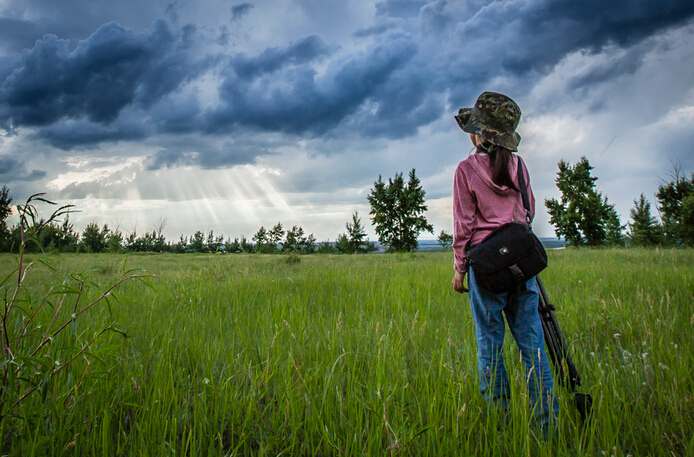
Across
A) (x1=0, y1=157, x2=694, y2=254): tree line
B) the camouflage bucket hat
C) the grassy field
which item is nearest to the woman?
the camouflage bucket hat

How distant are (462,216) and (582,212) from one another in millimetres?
49237

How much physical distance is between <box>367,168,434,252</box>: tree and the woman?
150 feet

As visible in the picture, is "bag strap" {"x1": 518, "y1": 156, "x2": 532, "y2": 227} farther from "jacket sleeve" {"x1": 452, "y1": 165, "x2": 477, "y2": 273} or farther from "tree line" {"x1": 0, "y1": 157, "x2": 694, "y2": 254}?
"tree line" {"x1": 0, "y1": 157, "x2": 694, "y2": 254}

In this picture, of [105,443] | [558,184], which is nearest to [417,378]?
[105,443]

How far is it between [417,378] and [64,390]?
2.33m

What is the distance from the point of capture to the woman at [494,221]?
2.31m

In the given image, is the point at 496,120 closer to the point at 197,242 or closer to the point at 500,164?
the point at 500,164

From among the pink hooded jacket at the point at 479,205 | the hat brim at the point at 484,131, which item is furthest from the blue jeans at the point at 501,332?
the hat brim at the point at 484,131

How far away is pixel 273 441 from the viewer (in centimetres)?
190

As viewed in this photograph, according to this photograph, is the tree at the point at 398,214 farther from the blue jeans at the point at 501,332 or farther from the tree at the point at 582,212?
the blue jeans at the point at 501,332

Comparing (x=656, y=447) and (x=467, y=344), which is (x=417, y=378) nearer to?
(x=467, y=344)

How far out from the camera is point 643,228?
4369 cm

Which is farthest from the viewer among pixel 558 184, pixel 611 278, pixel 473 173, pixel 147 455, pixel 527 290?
pixel 558 184

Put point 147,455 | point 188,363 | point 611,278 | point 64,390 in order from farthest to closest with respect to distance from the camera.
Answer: point 611,278 < point 188,363 < point 64,390 < point 147,455
